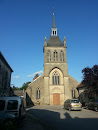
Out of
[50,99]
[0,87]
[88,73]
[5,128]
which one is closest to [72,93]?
[50,99]

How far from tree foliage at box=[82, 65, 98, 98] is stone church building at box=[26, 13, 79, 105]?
13.1 metres

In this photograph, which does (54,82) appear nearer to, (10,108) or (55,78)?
(55,78)

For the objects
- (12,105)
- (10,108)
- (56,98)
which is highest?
(12,105)

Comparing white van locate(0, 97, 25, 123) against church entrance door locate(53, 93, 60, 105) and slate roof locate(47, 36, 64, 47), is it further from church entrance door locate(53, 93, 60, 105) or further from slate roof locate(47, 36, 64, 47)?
slate roof locate(47, 36, 64, 47)

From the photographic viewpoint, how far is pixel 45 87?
30.1m

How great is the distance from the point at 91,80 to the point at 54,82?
15.9 meters

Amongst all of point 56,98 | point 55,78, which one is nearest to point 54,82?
point 55,78

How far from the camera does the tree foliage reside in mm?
16312

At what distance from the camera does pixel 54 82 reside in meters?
31.3

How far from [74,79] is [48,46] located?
11938 millimetres

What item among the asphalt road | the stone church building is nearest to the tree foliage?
the asphalt road

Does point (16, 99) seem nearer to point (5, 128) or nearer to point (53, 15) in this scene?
point (5, 128)

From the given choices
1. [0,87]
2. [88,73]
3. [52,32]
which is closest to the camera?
[0,87]

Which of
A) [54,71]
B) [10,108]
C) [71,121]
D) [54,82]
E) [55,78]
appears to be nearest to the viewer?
[10,108]
